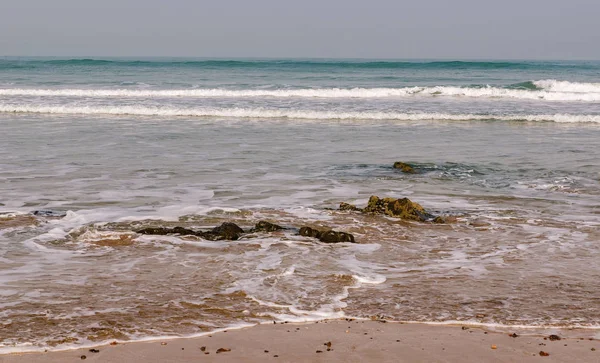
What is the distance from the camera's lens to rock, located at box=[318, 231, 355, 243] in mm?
7688

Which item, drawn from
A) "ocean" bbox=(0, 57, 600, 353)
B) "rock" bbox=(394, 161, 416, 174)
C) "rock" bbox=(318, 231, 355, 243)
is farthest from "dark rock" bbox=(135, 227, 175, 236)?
"rock" bbox=(394, 161, 416, 174)

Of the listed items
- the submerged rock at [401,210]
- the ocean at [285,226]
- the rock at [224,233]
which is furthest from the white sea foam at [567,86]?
the rock at [224,233]

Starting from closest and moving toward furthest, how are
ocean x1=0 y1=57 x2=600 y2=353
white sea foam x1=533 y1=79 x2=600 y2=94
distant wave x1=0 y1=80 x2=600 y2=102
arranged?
ocean x1=0 y1=57 x2=600 y2=353, distant wave x1=0 y1=80 x2=600 y2=102, white sea foam x1=533 y1=79 x2=600 y2=94

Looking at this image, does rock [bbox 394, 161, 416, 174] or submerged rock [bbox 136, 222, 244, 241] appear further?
rock [bbox 394, 161, 416, 174]

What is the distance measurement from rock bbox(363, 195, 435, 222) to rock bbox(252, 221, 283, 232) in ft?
4.92

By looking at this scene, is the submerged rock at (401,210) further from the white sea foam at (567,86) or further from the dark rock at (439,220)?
the white sea foam at (567,86)

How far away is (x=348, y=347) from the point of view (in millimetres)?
4809

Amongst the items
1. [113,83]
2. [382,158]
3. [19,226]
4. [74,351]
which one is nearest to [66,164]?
[19,226]

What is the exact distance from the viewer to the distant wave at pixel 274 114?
926 inches

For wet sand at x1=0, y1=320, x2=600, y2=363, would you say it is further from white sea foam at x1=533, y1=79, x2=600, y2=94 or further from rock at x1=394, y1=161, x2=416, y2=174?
white sea foam at x1=533, y1=79, x2=600, y2=94

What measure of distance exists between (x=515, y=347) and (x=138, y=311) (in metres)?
2.91

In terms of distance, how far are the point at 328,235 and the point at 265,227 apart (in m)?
0.85

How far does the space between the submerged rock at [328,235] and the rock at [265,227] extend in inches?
14.7

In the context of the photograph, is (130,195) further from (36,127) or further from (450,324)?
(36,127)
